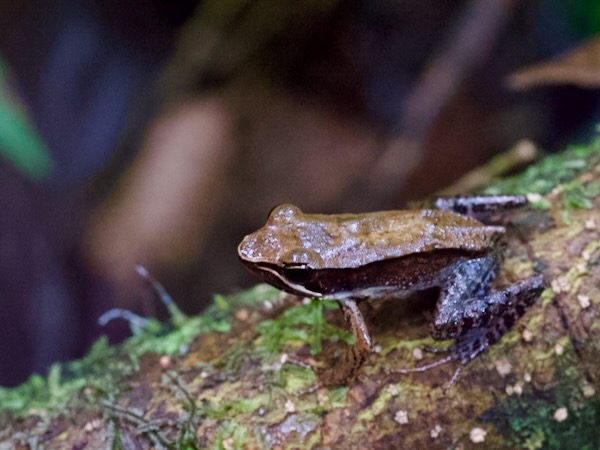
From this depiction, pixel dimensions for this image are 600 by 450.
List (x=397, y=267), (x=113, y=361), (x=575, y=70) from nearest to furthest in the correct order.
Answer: (x=397, y=267)
(x=113, y=361)
(x=575, y=70)

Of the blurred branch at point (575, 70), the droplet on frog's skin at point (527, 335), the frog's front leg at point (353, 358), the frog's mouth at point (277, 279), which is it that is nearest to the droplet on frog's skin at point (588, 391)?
the droplet on frog's skin at point (527, 335)

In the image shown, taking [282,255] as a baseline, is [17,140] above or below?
above

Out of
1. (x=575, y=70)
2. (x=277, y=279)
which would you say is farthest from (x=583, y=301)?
(x=575, y=70)

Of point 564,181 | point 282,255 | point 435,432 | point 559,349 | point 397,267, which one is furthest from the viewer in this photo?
point 564,181

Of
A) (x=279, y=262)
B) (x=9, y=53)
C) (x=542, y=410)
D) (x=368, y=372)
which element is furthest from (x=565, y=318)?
(x=9, y=53)

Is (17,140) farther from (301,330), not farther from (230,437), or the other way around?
(230,437)

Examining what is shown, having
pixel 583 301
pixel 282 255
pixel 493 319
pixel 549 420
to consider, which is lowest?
pixel 549 420

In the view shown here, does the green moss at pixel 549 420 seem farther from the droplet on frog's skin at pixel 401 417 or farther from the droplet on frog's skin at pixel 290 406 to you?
the droplet on frog's skin at pixel 290 406

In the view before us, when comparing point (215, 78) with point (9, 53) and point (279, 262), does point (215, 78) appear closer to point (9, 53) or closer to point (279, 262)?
point (9, 53)
